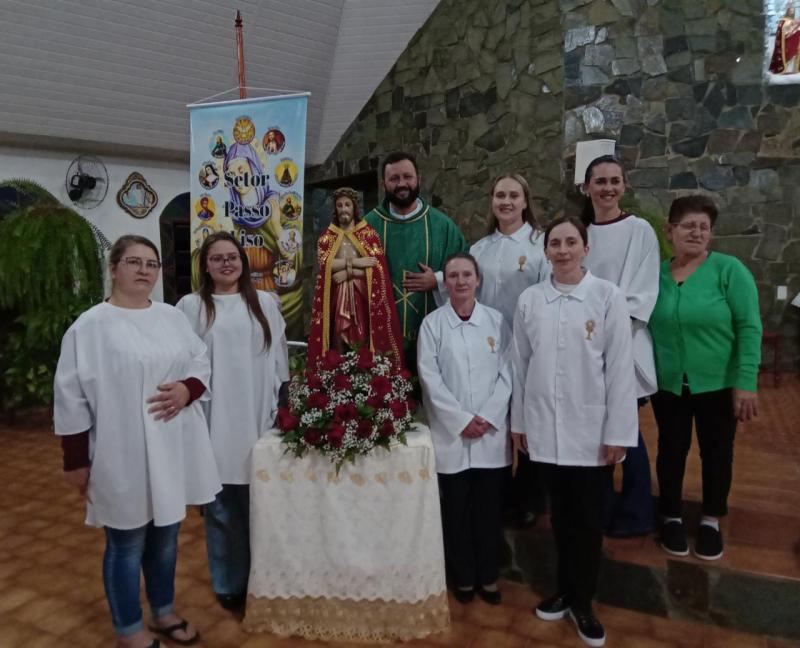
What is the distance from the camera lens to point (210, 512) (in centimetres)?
248

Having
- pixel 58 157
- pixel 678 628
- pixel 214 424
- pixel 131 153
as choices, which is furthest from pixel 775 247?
pixel 58 157

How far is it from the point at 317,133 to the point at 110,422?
6.44 meters

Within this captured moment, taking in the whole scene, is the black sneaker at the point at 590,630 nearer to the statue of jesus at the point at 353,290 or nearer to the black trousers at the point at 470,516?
the black trousers at the point at 470,516

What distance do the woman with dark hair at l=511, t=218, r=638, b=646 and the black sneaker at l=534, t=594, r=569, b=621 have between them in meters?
0.14

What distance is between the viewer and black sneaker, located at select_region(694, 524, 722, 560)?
250cm

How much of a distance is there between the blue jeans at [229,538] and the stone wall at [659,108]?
4.21 metres

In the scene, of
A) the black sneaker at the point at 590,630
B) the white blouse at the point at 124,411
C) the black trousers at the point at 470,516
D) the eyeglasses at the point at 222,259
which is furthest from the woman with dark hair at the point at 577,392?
the white blouse at the point at 124,411

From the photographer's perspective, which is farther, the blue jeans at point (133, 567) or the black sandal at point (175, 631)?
the black sandal at point (175, 631)

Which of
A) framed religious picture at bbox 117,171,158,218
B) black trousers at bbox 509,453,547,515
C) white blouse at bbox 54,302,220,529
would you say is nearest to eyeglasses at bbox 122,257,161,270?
white blouse at bbox 54,302,220,529

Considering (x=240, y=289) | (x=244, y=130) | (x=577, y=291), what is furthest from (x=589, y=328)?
(x=244, y=130)

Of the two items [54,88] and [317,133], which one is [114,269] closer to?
[54,88]

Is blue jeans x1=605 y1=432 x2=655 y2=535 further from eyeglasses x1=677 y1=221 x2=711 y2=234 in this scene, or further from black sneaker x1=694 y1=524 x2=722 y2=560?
eyeglasses x1=677 y1=221 x2=711 y2=234

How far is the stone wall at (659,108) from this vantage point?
546 centimetres

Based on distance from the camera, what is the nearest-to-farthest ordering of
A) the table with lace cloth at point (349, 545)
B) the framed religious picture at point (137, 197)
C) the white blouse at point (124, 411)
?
1. the white blouse at point (124, 411)
2. the table with lace cloth at point (349, 545)
3. the framed religious picture at point (137, 197)
